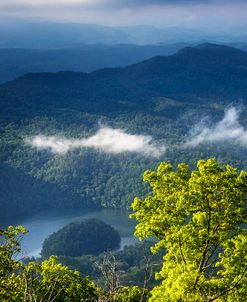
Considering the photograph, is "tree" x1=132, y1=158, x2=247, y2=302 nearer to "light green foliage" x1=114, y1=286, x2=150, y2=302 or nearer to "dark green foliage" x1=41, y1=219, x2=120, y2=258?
"light green foliage" x1=114, y1=286, x2=150, y2=302

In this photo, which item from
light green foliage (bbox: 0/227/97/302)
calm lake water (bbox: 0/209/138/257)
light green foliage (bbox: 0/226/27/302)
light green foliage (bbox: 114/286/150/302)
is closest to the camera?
light green foliage (bbox: 0/226/27/302)

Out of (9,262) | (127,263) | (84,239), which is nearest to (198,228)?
(9,262)

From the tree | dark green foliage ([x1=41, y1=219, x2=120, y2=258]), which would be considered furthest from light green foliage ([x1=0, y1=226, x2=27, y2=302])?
dark green foliage ([x1=41, y1=219, x2=120, y2=258])

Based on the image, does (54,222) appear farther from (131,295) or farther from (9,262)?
(9,262)

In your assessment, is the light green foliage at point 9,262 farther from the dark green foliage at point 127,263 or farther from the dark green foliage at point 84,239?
the dark green foliage at point 84,239

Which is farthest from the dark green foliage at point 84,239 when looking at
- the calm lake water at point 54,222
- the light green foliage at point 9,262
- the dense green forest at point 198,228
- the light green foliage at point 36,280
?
the dense green forest at point 198,228
